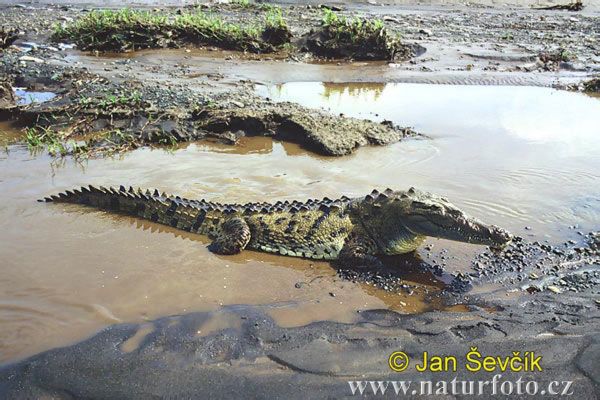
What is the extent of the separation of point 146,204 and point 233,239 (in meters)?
1.26

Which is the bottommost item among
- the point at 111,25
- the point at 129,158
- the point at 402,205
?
the point at 129,158

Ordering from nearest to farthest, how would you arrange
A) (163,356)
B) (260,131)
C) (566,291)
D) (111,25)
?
(163,356) → (566,291) → (260,131) → (111,25)

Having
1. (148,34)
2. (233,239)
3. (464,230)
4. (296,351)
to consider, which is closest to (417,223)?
(464,230)

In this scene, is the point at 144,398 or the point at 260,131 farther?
the point at 260,131

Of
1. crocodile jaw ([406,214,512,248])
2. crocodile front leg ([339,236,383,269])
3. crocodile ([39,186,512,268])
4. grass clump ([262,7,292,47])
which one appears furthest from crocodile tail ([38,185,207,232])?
grass clump ([262,7,292,47])

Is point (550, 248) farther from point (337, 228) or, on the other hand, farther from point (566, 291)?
point (337, 228)

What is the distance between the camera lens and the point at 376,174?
6.58 metres

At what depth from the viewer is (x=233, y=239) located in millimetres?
4605

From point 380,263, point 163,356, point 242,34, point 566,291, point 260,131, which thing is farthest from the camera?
point 242,34

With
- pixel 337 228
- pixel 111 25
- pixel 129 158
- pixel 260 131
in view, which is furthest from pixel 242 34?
pixel 337 228

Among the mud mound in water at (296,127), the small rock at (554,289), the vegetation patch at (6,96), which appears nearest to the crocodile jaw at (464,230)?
the small rock at (554,289)

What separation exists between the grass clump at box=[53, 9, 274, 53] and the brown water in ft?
15.6

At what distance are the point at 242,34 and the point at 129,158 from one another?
845 cm

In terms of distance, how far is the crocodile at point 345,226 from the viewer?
14.3ft
